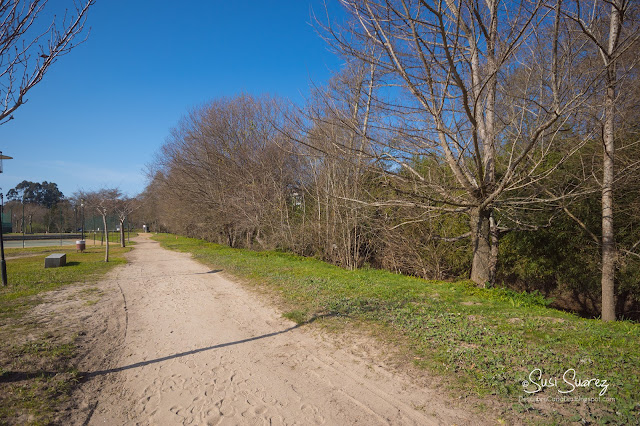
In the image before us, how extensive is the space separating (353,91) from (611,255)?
6.38m

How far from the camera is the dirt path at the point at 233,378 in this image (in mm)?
3146

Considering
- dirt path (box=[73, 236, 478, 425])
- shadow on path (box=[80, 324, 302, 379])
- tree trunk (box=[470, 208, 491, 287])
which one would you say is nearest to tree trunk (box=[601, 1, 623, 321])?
tree trunk (box=[470, 208, 491, 287])

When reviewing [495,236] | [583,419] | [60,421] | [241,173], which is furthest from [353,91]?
[241,173]

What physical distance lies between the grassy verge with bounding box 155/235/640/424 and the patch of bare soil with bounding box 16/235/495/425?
468mm

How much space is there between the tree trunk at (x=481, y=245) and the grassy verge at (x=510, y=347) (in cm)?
70

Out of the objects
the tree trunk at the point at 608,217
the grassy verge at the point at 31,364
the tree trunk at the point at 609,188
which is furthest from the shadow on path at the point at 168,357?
the tree trunk at the point at 608,217

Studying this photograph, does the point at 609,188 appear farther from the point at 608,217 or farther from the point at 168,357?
the point at 168,357

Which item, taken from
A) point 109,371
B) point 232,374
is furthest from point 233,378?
point 109,371

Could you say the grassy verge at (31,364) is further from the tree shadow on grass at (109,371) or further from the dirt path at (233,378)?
the dirt path at (233,378)

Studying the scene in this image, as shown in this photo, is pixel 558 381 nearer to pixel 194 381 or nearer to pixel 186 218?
pixel 194 381

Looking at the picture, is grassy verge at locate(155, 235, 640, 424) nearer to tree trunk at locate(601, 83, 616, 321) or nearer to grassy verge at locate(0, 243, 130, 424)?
tree trunk at locate(601, 83, 616, 321)

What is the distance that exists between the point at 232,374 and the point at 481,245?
244 inches

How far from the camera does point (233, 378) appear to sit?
12.8 feet

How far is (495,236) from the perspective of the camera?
28.5ft
